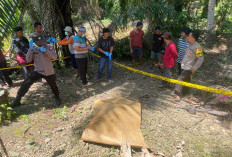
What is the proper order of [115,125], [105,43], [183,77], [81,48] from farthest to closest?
[105,43] → [81,48] → [183,77] → [115,125]

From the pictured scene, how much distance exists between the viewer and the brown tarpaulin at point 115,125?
2.79 metres

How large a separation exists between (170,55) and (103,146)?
2758mm

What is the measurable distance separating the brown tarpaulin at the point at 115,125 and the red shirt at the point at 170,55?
1.45 meters

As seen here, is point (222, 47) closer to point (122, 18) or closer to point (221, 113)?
point (122, 18)

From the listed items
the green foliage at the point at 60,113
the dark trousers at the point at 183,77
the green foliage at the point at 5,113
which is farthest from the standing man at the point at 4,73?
Result: the dark trousers at the point at 183,77

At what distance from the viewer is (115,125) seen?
→ 3.05 meters

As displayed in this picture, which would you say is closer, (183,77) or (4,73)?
(183,77)

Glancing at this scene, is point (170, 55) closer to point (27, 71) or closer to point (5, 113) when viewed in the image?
point (5, 113)

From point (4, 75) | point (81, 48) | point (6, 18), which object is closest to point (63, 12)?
point (81, 48)

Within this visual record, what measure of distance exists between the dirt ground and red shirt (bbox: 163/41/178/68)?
0.79 metres

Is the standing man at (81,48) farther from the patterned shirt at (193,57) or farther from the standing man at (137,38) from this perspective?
the patterned shirt at (193,57)

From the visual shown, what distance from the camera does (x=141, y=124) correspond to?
10.9ft

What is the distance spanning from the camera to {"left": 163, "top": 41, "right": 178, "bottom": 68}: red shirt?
13.8 ft

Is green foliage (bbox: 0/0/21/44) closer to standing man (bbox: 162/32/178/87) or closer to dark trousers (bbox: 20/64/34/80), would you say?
dark trousers (bbox: 20/64/34/80)
